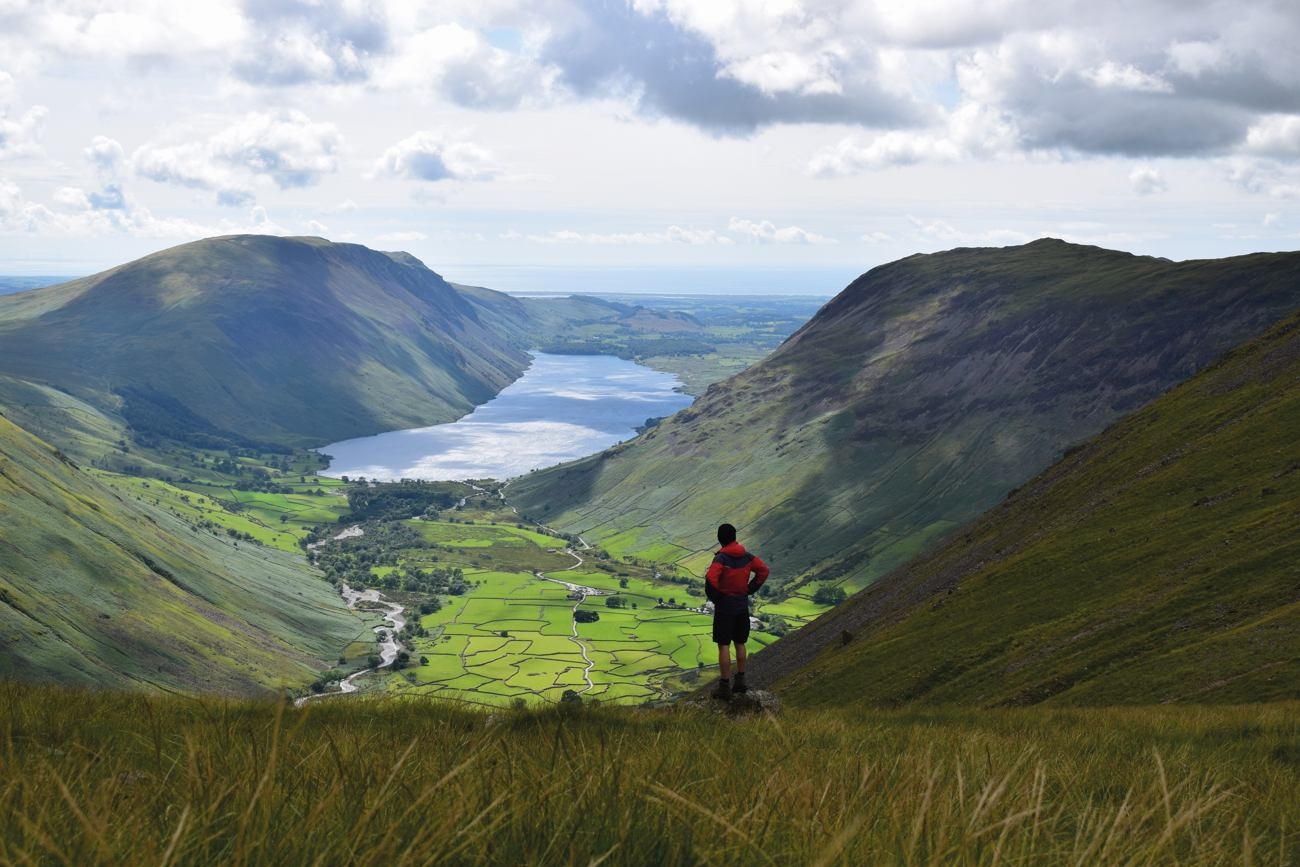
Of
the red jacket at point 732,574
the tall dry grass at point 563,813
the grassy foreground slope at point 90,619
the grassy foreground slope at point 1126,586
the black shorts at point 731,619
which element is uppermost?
the tall dry grass at point 563,813

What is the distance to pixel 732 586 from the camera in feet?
67.3

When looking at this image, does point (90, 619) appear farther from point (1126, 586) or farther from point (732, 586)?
point (732, 586)

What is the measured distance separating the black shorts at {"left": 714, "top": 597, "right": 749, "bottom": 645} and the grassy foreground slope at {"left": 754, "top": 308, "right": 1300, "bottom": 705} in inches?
977

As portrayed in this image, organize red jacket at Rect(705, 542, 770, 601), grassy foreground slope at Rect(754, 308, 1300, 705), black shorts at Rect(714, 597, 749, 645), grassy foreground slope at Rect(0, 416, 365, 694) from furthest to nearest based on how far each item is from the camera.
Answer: grassy foreground slope at Rect(0, 416, 365, 694) < grassy foreground slope at Rect(754, 308, 1300, 705) < black shorts at Rect(714, 597, 749, 645) < red jacket at Rect(705, 542, 770, 601)

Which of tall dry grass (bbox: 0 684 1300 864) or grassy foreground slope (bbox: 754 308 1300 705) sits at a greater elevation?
tall dry grass (bbox: 0 684 1300 864)

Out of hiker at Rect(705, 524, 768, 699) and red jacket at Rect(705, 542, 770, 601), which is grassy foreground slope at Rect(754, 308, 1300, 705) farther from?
red jacket at Rect(705, 542, 770, 601)

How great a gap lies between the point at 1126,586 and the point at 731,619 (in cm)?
4901

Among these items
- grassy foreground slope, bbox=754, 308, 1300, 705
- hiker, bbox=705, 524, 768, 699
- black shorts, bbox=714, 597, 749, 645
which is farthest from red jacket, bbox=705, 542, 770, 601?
grassy foreground slope, bbox=754, 308, 1300, 705

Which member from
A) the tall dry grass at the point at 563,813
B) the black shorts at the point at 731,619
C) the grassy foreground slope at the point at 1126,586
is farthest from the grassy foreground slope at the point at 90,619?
the tall dry grass at the point at 563,813

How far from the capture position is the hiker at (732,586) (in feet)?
66.8

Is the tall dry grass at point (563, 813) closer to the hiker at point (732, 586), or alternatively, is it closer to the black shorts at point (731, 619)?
the hiker at point (732, 586)

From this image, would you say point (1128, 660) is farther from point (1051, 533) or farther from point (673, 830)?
point (673, 830)

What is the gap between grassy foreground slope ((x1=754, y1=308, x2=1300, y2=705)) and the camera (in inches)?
1767

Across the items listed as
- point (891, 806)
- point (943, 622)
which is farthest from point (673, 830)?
point (943, 622)
